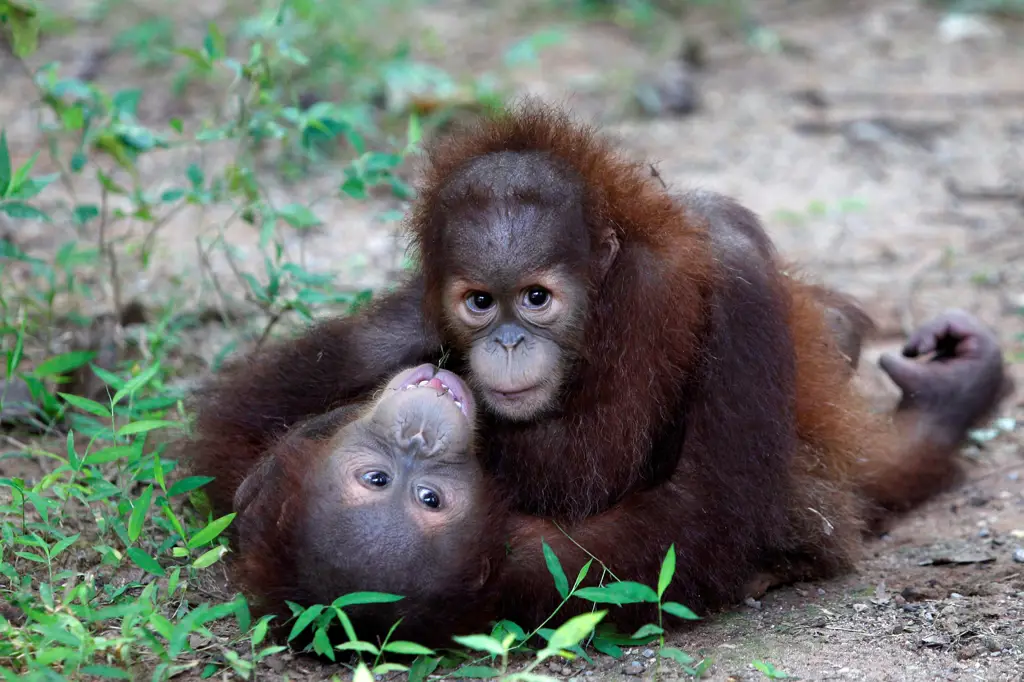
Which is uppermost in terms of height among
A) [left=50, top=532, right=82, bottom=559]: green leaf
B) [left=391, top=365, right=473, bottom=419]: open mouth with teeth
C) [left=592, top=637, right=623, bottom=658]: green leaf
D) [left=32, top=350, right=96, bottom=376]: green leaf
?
[left=391, top=365, right=473, bottom=419]: open mouth with teeth

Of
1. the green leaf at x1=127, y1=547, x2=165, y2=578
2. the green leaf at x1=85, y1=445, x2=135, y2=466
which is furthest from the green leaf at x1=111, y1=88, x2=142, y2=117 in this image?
the green leaf at x1=127, y1=547, x2=165, y2=578

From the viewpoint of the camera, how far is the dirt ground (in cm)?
301

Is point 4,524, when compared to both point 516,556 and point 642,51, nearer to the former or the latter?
point 516,556

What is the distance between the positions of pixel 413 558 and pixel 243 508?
0.66m

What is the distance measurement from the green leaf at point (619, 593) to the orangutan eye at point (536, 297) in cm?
71

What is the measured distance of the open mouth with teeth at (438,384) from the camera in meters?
3.03

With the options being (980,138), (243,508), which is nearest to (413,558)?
(243,508)

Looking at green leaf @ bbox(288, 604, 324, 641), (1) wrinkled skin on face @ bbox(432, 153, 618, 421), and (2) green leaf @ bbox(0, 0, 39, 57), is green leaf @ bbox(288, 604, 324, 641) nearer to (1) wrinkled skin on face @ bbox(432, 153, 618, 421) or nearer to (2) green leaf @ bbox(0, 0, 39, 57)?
(1) wrinkled skin on face @ bbox(432, 153, 618, 421)

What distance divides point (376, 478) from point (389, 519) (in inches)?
5.8

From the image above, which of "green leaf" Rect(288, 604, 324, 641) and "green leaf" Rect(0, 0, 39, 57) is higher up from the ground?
"green leaf" Rect(0, 0, 39, 57)

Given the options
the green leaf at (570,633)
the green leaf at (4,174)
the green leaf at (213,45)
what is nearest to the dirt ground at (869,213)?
the green leaf at (570,633)

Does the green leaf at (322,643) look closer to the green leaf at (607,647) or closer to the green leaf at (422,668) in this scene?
the green leaf at (422,668)

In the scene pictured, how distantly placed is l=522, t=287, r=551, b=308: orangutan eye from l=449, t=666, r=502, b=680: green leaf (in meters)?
0.87

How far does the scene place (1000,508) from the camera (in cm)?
388
